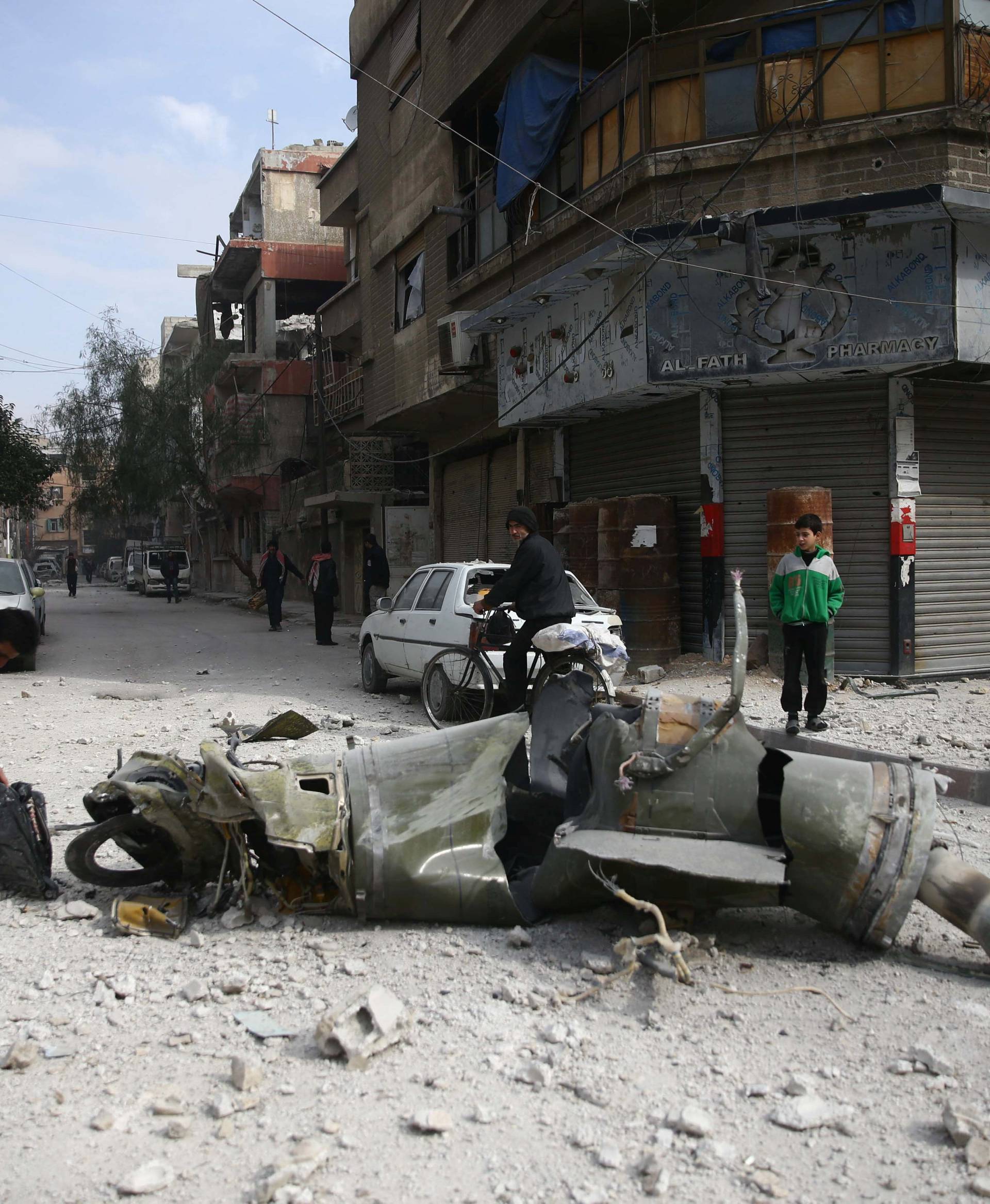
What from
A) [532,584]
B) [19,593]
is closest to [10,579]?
[19,593]

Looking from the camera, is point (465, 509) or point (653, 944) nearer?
point (653, 944)

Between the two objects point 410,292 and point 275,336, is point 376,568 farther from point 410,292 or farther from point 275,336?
point 275,336

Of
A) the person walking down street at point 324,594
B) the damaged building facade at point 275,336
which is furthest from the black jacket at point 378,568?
the damaged building facade at point 275,336

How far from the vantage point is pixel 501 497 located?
59.7 feet

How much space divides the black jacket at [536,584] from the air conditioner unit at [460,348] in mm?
10204

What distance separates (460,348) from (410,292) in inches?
183

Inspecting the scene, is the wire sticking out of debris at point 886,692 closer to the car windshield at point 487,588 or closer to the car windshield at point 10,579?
the car windshield at point 487,588

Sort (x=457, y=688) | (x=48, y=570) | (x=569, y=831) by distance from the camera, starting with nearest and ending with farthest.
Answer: (x=569, y=831)
(x=457, y=688)
(x=48, y=570)

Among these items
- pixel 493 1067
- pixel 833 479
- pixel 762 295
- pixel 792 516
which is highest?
pixel 762 295

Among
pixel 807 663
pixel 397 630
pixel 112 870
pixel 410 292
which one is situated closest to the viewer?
pixel 112 870

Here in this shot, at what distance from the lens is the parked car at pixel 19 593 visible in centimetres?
1296

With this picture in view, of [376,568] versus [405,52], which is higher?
[405,52]

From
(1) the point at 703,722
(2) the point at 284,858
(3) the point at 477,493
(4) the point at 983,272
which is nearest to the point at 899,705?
(4) the point at 983,272

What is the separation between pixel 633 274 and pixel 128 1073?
1102 centimetres
